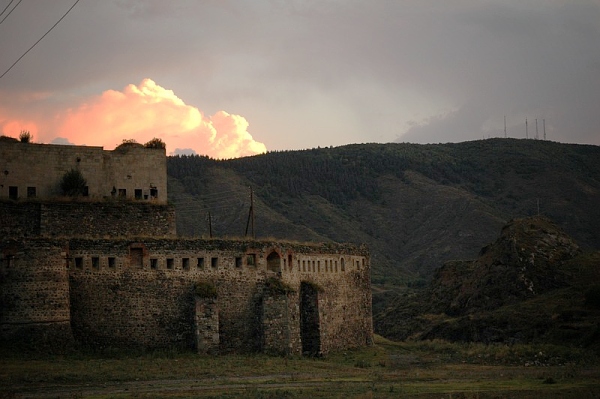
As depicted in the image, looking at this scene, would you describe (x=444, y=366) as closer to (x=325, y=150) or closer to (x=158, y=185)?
(x=158, y=185)

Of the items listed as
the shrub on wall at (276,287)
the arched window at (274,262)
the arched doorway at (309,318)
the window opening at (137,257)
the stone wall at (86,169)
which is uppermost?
the stone wall at (86,169)

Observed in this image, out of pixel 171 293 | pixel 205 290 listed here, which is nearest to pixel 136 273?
pixel 171 293

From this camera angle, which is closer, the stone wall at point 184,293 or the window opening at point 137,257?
the stone wall at point 184,293

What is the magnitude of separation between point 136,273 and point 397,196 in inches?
4027

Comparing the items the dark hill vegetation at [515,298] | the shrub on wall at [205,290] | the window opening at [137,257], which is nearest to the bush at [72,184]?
the window opening at [137,257]

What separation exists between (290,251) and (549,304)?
61.6 feet

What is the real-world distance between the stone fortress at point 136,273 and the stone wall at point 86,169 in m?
0.05

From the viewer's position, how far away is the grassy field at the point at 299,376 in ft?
118

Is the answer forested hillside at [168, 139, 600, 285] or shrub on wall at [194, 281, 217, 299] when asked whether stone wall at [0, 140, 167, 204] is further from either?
forested hillside at [168, 139, 600, 285]

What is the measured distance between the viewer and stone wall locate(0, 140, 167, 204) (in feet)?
169

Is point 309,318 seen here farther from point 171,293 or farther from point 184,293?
point 171,293

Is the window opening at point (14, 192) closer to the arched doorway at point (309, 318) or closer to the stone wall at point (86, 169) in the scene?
the stone wall at point (86, 169)

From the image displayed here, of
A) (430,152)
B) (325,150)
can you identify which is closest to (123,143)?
(325,150)

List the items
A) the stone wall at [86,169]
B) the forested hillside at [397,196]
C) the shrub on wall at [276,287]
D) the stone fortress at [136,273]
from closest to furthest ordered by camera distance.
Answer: the stone fortress at [136,273] < the shrub on wall at [276,287] < the stone wall at [86,169] < the forested hillside at [397,196]
